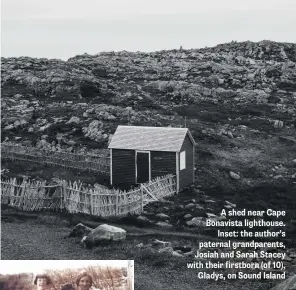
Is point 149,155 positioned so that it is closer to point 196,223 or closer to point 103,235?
point 196,223

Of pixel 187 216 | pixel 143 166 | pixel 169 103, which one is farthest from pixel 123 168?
pixel 169 103

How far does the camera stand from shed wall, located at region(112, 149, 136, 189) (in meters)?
19.1

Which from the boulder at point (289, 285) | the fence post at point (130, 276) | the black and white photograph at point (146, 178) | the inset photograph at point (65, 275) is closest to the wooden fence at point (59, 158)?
the black and white photograph at point (146, 178)

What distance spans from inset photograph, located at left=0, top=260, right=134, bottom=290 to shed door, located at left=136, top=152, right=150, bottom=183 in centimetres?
625

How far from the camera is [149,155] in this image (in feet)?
61.8

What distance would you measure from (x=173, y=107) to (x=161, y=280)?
1543 cm

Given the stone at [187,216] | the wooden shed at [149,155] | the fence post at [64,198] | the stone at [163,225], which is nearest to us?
the stone at [163,225]

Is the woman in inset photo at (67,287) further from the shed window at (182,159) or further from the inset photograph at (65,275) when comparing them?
the shed window at (182,159)

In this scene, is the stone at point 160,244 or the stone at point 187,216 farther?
the stone at point 187,216

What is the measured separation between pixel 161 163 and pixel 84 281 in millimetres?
7009

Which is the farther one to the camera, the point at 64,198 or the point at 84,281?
the point at 64,198

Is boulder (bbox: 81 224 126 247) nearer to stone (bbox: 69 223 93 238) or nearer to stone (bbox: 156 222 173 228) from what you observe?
stone (bbox: 69 223 93 238)

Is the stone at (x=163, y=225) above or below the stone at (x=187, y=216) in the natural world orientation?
below

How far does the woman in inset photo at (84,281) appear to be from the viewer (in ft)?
40.4
